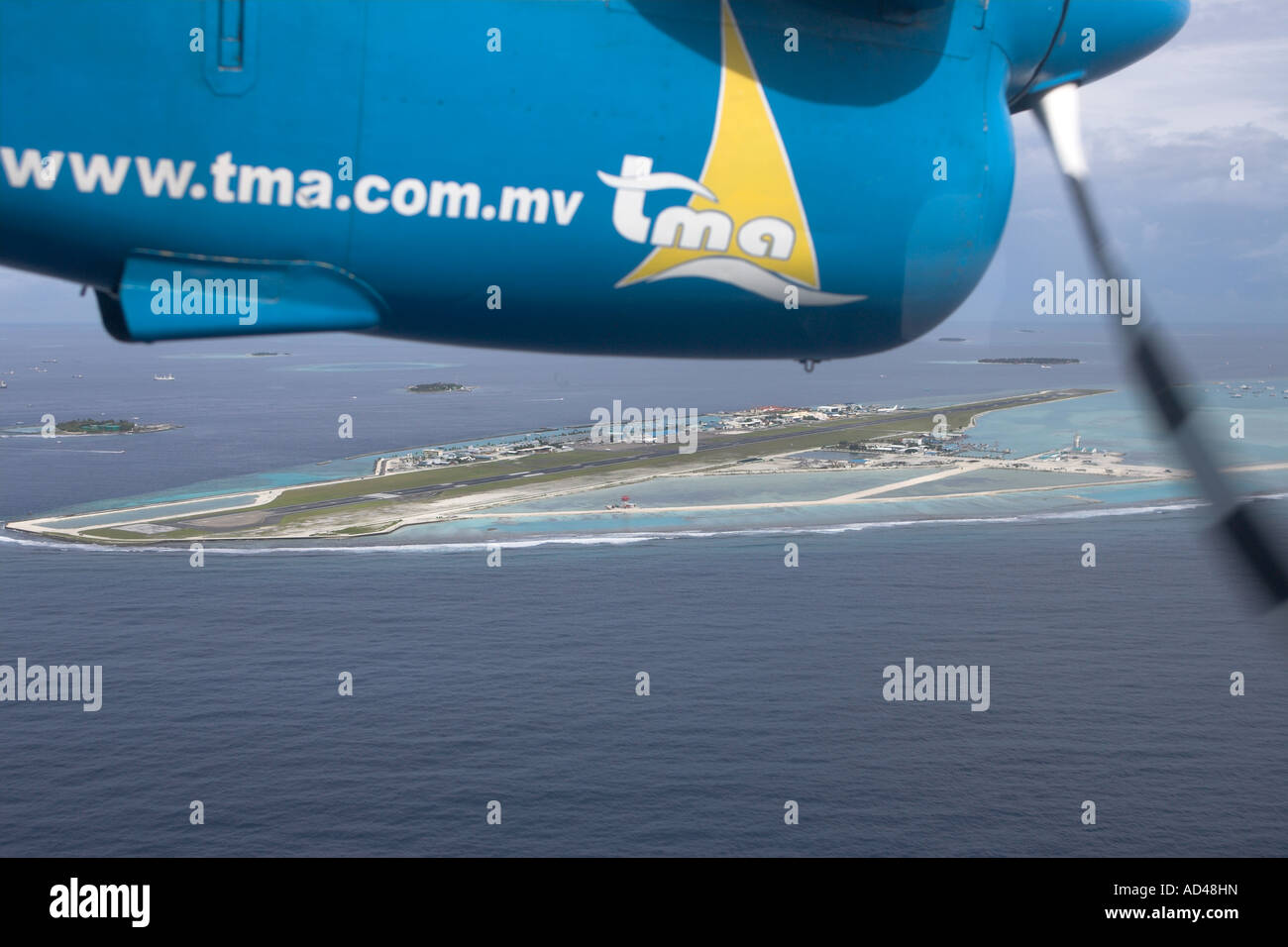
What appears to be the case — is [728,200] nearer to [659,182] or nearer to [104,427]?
[659,182]

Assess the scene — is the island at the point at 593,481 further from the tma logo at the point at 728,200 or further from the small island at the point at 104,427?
the tma logo at the point at 728,200

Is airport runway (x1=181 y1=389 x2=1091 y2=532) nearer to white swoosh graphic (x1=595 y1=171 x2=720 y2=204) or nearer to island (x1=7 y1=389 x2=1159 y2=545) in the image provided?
island (x1=7 y1=389 x2=1159 y2=545)

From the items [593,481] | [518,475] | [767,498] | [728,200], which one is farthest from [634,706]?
[728,200]
